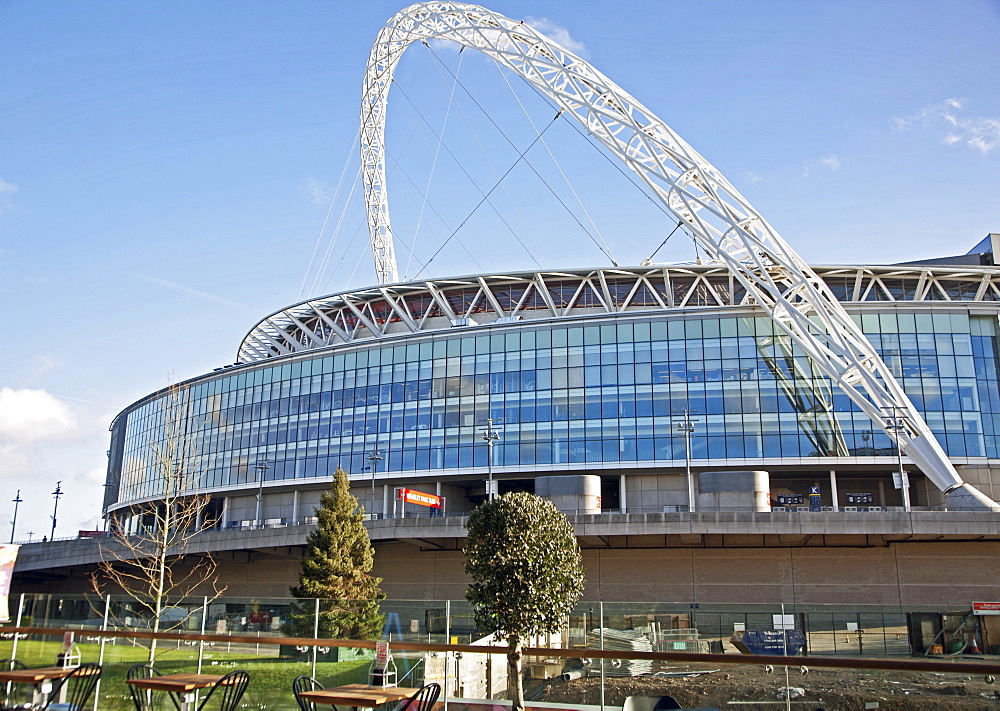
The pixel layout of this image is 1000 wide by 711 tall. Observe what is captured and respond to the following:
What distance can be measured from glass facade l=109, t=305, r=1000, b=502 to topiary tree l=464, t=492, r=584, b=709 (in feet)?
150

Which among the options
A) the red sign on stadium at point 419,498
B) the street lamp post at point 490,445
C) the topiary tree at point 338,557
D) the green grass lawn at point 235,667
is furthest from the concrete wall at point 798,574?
the green grass lawn at point 235,667

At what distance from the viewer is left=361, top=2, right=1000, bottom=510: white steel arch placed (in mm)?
58531

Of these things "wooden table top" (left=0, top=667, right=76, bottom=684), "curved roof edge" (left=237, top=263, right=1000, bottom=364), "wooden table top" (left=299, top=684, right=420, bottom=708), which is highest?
"curved roof edge" (left=237, top=263, right=1000, bottom=364)

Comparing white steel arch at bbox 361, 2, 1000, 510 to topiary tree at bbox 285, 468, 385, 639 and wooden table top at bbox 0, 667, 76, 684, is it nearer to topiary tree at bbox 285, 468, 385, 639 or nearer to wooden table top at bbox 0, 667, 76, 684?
topiary tree at bbox 285, 468, 385, 639

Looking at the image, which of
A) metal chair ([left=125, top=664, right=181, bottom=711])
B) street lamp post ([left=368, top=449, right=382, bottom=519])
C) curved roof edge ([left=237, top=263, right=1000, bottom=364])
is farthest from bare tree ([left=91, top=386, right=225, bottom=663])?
curved roof edge ([left=237, top=263, right=1000, bottom=364])

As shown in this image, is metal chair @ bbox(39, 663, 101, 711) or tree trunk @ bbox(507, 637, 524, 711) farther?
tree trunk @ bbox(507, 637, 524, 711)

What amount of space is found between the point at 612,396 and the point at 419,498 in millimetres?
16974

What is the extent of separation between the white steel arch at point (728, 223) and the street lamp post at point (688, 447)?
9671 millimetres

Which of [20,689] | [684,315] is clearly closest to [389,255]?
[684,315]

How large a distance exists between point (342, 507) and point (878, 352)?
44494 millimetres

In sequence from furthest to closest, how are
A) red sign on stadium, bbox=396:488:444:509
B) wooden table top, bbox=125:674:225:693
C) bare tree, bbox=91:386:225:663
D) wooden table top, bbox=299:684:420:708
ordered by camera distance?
red sign on stadium, bbox=396:488:444:509
bare tree, bbox=91:386:225:663
wooden table top, bbox=125:674:225:693
wooden table top, bbox=299:684:420:708

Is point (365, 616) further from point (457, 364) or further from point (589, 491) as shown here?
point (457, 364)

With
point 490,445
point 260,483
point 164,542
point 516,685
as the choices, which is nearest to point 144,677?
point 516,685

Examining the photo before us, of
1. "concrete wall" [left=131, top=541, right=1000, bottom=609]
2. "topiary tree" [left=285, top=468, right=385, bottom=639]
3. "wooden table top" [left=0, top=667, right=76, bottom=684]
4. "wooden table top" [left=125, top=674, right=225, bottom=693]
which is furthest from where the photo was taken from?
"concrete wall" [left=131, top=541, right=1000, bottom=609]
